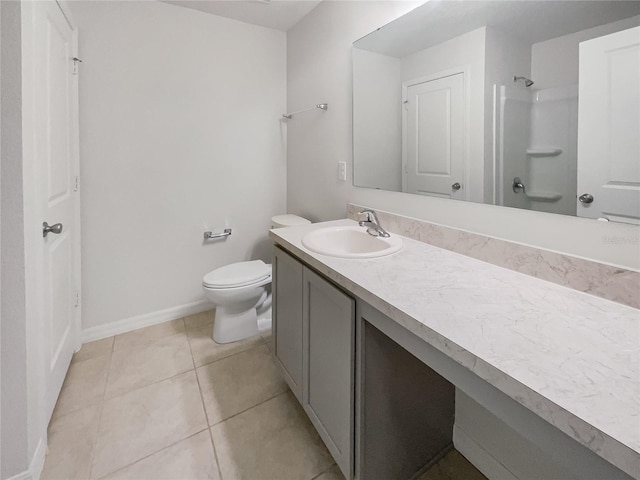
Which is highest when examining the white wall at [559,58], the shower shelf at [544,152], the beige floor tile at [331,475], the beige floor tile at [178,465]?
the white wall at [559,58]

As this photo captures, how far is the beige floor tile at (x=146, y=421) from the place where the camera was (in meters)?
1.26

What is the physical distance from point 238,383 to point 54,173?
1.32 metres

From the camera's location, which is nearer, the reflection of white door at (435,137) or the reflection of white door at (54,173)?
the reflection of white door at (54,173)

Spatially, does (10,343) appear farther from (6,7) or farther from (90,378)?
(6,7)

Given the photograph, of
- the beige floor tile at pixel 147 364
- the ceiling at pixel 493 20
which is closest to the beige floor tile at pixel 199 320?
the beige floor tile at pixel 147 364

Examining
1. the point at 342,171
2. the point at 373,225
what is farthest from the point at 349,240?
the point at 342,171

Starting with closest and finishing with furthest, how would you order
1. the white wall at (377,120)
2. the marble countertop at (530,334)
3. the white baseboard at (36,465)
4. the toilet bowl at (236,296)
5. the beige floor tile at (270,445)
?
the marble countertop at (530,334) < the white baseboard at (36,465) < the beige floor tile at (270,445) < the white wall at (377,120) < the toilet bowl at (236,296)

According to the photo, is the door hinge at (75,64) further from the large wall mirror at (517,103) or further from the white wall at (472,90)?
the white wall at (472,90)

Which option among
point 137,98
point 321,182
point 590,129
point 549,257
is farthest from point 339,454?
point 137,98

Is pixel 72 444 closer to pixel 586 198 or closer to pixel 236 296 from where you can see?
pixel 236 296

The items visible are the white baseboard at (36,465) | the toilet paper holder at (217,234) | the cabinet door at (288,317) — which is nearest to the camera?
the white baseboard at (36,465)

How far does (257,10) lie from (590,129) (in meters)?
2.13

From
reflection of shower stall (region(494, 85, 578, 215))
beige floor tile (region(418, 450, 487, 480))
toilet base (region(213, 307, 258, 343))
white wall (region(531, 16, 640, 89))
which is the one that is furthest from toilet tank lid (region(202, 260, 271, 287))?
white wall (region(531, 16, 640, 89))

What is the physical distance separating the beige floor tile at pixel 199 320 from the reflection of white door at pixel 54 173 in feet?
2.10
